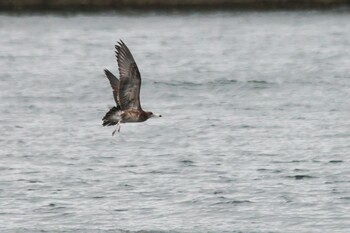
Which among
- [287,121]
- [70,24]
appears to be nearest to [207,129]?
[287,121]

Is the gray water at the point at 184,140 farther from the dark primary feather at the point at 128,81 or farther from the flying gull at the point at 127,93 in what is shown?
the dark primary feather at the point at 128,81

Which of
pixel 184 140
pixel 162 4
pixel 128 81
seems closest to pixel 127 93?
pixel 128 81

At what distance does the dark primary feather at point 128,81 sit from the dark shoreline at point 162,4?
46625 mm

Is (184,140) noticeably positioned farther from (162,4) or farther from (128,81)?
(162,4)

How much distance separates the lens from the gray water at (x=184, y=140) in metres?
24.3

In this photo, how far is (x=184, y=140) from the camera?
107ft

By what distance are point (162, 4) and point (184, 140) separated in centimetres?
3728

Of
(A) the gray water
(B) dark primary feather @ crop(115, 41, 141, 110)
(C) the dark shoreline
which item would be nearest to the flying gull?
(B) dark primary feather @ crop(115, 41, 141, 110)

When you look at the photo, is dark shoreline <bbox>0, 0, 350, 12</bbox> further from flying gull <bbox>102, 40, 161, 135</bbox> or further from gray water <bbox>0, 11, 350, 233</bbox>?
flying gull <bbox>102, 40, 161, 135</bbox>

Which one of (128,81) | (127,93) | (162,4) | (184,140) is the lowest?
(162,4)

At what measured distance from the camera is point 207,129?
3419 cm

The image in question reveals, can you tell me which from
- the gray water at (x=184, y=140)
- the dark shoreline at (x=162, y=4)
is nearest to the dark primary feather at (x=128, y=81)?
the gray water at (x=184, y=140)

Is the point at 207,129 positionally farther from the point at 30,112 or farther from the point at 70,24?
the point at 70,24

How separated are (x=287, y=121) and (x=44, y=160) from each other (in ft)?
25.9
